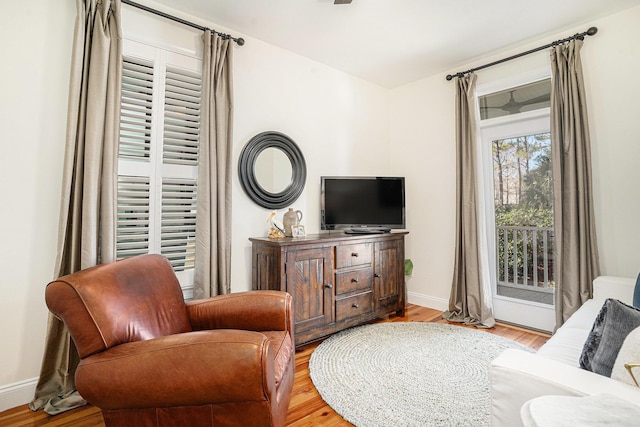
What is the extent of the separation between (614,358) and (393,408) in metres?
1.14

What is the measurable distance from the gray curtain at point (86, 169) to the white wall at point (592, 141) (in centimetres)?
306

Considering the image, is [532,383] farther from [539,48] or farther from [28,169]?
[539,48]

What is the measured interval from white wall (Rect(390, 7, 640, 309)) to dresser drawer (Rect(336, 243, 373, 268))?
3.64ft

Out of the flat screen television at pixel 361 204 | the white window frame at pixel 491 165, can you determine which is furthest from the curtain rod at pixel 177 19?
the white window frame at pixel 491 165

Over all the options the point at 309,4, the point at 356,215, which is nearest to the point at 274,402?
the point at 356,215

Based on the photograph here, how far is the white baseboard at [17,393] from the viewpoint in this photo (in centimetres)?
187

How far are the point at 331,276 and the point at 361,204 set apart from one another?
36.1 inches

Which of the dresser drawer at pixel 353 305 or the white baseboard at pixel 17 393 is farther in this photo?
the dresser drawer at pixel 353 305

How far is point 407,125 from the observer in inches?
159

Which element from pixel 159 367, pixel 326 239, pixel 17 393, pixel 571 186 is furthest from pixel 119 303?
pixel 571 186

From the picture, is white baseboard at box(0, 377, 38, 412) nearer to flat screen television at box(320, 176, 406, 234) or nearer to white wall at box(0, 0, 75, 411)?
white wall at box(0, 0, 75, 411)

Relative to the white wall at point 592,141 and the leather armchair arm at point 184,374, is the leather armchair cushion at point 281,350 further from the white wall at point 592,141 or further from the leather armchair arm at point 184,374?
the white wall at point 592,141

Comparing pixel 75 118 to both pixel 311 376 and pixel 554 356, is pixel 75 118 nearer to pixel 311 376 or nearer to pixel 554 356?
pixel 311 376

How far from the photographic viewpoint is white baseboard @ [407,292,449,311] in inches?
145
